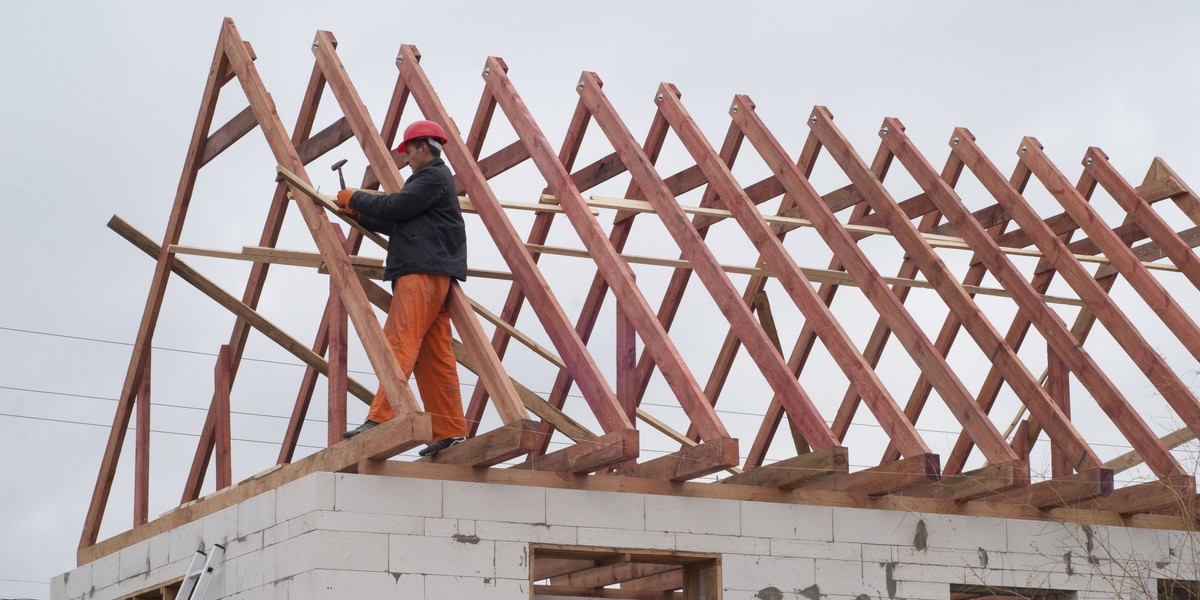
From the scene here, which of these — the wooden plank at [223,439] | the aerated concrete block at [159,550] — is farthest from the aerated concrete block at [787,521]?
the wooden plank at [223,439]

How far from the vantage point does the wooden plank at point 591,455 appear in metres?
8.14

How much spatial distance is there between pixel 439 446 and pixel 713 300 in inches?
77.7

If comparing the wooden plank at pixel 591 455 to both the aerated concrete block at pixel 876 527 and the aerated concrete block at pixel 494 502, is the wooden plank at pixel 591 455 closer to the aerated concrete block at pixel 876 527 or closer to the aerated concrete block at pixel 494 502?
the aerated concrete block at pixel 494 502

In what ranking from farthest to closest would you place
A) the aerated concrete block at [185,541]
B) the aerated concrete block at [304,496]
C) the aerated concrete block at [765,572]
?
the aerated concrete block at [185,541] < the aerated concrete block at [765,572] < the aerated concrete block at [304,496]

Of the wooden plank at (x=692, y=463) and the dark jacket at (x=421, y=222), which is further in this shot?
the dark jacket at (x=421, y=222)

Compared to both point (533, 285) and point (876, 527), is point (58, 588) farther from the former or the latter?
point (876, 527)

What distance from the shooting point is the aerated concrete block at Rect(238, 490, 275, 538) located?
848 centimetres

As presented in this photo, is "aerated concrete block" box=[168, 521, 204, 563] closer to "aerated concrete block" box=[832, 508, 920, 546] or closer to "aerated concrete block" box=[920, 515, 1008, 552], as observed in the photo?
"aerated concrete block" box=[832, 508, 920, 546]

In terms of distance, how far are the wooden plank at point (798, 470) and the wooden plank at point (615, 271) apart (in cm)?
53

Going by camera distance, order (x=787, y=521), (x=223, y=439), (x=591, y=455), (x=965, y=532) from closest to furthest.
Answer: (x=591, y=455)
(x=787, y=521)
(x=965, y=532)
(x=223, y=439)

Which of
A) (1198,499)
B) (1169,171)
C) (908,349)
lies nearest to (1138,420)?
(1198,499)

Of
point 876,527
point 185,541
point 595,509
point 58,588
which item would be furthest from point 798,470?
point 58,588

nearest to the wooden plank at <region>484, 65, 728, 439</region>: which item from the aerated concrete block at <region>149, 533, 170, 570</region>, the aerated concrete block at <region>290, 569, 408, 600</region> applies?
the aerated concrete block at <region>290, 569, 408, 600</region>

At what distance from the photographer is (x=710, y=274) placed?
976 centimetres
